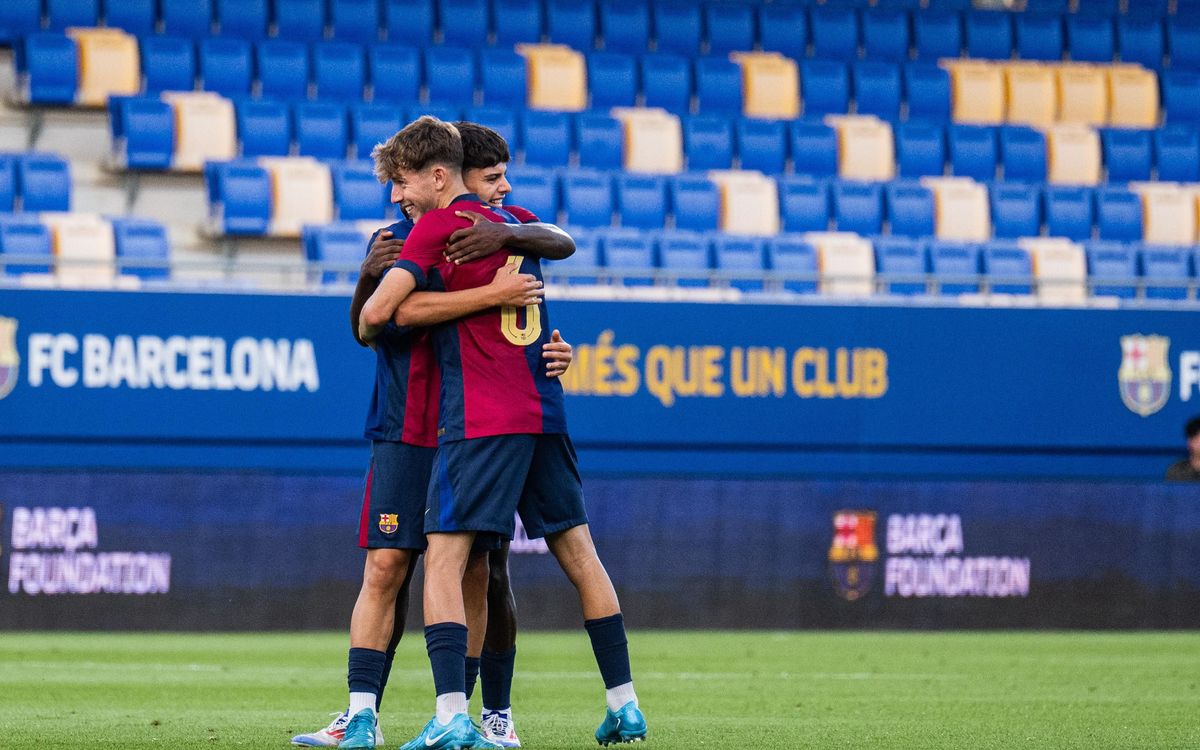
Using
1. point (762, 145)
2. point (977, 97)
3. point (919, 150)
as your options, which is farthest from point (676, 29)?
point (977, 97)

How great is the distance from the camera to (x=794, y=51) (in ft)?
60.5

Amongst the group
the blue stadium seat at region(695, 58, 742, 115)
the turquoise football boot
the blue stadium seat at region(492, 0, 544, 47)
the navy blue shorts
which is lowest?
the turquoise football boot

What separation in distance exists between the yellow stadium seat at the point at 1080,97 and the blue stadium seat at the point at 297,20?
741cm

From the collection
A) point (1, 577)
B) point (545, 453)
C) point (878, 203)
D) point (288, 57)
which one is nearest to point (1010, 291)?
point (878, 203)

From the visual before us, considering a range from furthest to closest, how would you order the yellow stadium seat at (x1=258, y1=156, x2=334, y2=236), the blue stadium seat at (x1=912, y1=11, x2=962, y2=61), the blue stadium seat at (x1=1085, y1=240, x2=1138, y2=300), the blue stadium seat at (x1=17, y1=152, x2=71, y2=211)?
the blue stadium seat at (x1=912, y1=11, x2=962, y2=61)
the blue stadium seat at (x1=1085, y1=240, x2=1138, y2=300)
the yellow stadium seat at (x1=258, y1=156, x2=334, y2=236)
the blue stadium seat at (x1=17, y1=152, x2=71, y2=211)

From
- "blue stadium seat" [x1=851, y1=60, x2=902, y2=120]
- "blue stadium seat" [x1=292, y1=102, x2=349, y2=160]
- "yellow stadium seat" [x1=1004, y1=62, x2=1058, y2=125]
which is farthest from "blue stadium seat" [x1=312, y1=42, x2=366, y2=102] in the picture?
"yellow stadium seat" [x1=1004, y1=62, x2=1058, y2=125]

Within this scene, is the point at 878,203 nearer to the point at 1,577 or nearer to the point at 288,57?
the point at 288,57

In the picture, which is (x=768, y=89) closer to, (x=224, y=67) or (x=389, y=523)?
(x=224, y=67)

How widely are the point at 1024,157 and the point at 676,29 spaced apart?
3.69m

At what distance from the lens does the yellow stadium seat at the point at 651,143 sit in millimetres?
16234

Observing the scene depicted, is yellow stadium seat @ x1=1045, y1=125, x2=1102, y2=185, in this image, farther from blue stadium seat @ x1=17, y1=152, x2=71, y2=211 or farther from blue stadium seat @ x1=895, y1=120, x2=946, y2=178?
blue stadium seat @ x1=17, y1=152, x2=71, y2=211

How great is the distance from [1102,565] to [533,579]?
3.80 metres

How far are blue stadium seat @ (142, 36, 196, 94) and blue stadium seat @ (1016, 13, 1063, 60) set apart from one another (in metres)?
8.65

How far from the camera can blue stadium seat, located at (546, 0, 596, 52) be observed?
17906mm
